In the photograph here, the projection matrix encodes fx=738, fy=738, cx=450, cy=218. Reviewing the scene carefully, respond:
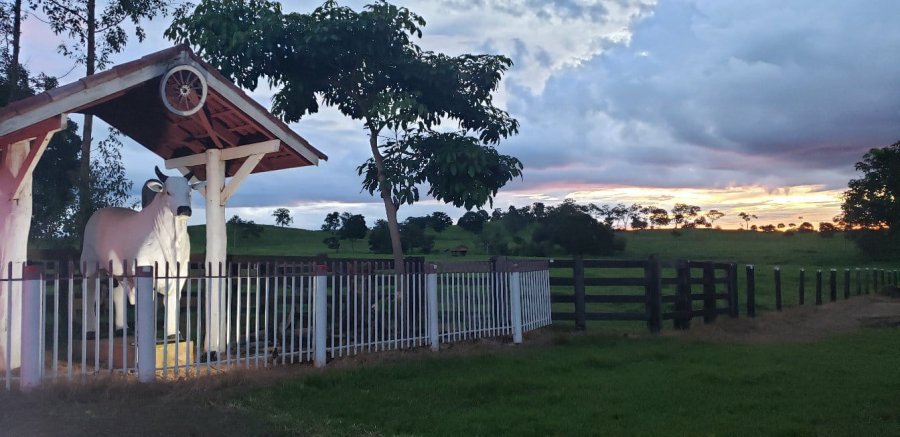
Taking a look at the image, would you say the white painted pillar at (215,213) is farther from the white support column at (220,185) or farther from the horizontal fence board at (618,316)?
the horizontal fence board at (618,316)

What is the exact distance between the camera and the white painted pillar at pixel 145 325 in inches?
331

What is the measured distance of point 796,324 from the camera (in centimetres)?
1703

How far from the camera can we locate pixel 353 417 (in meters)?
7.48

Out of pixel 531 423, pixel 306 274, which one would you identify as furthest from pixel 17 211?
pixel 531 423

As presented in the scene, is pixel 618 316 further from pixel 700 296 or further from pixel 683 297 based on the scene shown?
pixel 700 296

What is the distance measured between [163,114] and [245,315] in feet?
11.4

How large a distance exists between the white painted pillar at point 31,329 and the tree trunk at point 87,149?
38.3 ft

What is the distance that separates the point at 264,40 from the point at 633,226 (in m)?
111

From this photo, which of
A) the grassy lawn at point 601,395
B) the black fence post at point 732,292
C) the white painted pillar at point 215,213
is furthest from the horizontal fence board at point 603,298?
the white painted pillar at point 215,213

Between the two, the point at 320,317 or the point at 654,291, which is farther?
the point at 654,291

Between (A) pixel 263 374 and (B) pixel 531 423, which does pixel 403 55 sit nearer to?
(A) pixel 263 374

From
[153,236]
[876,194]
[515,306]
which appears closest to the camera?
[153,236]

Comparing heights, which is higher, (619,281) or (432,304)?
(619,281)

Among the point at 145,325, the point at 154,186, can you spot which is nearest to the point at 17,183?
the point at 154,186
